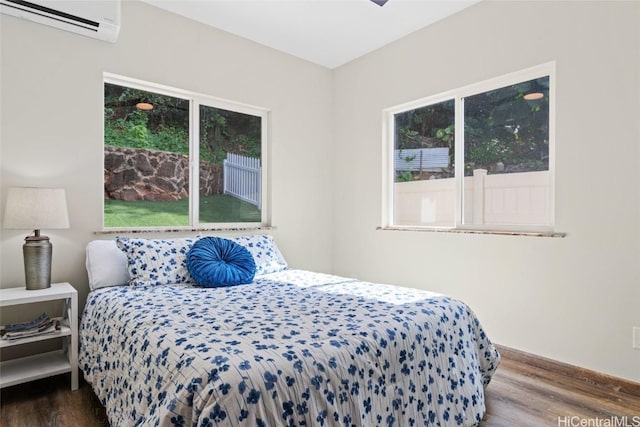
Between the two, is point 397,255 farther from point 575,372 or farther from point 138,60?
point 138,60

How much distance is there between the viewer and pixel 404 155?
356 centimetres

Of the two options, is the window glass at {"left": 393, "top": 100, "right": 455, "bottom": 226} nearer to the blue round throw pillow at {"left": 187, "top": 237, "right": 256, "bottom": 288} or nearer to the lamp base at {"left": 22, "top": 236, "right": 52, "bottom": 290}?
the blue round throw pillow at {"left": 187, "top": 237, "right": 256, "bottom": 288}

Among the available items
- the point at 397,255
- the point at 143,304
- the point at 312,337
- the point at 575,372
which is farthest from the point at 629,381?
the point at 143,304

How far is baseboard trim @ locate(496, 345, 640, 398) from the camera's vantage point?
2152 millimetres

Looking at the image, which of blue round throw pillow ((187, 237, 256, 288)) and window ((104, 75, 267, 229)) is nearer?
blue round throw pillow ((187, 237, 256, 288))

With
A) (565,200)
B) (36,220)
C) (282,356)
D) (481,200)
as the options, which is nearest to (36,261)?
(36,220)

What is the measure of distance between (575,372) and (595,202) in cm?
105

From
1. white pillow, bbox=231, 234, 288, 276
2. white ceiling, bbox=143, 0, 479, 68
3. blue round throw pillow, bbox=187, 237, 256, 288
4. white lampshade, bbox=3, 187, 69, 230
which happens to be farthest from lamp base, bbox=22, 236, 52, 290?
white ceiling, bbox=143, 0, 479, 68

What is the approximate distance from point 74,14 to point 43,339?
197 centimetres

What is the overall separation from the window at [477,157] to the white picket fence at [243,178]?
4.13ft

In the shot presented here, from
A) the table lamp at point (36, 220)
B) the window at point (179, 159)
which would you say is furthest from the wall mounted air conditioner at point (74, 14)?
Result: the table lamp at point (36, 220)

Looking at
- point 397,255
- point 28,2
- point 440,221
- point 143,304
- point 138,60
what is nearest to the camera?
point 143,304
